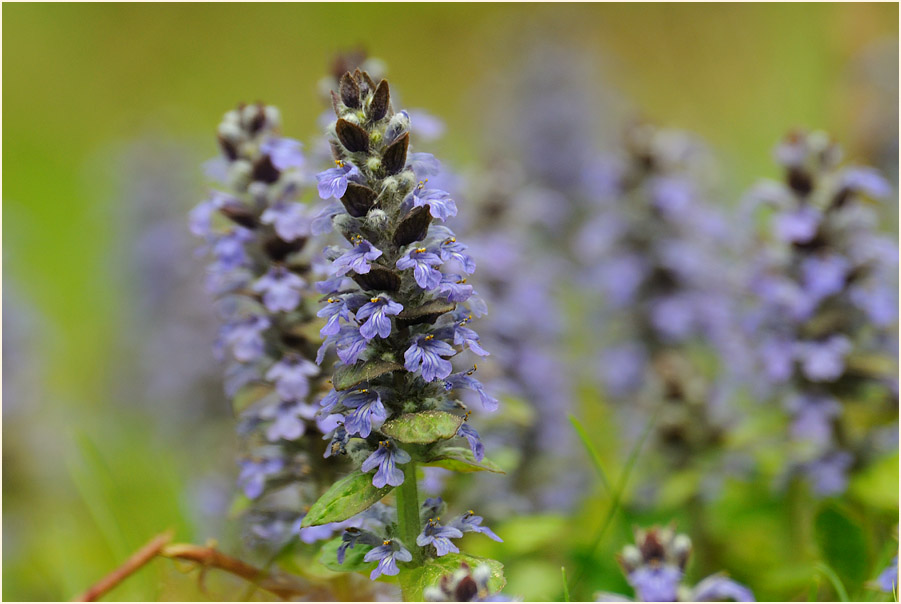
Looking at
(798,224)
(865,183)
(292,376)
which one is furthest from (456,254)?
(865,183)

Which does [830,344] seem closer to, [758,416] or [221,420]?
[758,416]

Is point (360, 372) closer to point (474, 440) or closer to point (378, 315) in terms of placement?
point (378, 315)

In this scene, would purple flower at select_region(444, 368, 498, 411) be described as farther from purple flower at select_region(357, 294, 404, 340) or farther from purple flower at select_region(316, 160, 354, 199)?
purple flower at select_region(316, 160, 354, 199)

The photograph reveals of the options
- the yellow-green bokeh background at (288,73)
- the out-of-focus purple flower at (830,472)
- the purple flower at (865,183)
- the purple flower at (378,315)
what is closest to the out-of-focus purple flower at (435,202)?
the purple flower at (378,315)

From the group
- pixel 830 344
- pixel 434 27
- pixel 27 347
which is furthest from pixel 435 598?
pixel 434 27

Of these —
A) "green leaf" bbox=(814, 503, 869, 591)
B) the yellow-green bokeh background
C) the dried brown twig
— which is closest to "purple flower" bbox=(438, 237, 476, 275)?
the dried brown twig

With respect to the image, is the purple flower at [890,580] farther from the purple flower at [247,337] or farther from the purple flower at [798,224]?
the purple flower at [247,337]
